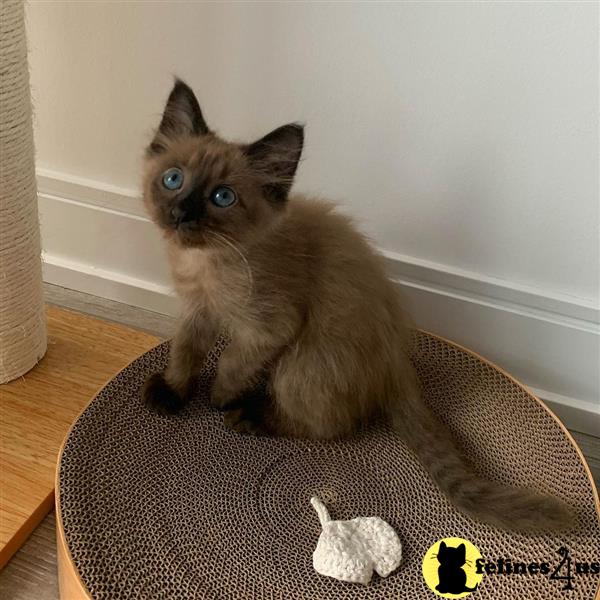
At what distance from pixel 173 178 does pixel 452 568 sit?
0.72 m

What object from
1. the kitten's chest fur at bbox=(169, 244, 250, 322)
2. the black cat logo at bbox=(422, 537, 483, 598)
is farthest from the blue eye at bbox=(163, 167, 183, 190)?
the black cat logo at bbox=(422, 537, 483, 598)

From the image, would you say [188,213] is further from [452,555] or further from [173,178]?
[452,555]

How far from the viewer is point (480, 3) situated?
1227 mm

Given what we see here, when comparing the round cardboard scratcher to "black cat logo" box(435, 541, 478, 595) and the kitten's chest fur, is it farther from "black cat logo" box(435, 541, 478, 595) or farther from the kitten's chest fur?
the kitten's chest fur

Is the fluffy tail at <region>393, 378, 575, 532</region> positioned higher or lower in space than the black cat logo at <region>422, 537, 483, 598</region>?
higher

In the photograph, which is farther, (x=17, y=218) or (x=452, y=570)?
(x=17, y=218)

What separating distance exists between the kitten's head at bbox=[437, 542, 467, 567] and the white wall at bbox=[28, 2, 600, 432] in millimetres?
603

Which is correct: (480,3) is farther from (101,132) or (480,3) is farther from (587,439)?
(587,439)

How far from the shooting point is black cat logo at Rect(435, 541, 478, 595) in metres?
1.04

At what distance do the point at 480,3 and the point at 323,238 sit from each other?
500mm

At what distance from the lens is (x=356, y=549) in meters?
1.06

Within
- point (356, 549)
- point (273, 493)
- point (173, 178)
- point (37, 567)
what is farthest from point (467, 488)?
point (37, 567)

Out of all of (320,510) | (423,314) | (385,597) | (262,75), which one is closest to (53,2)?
(262,75)

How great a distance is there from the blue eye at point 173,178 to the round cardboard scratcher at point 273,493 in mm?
450
